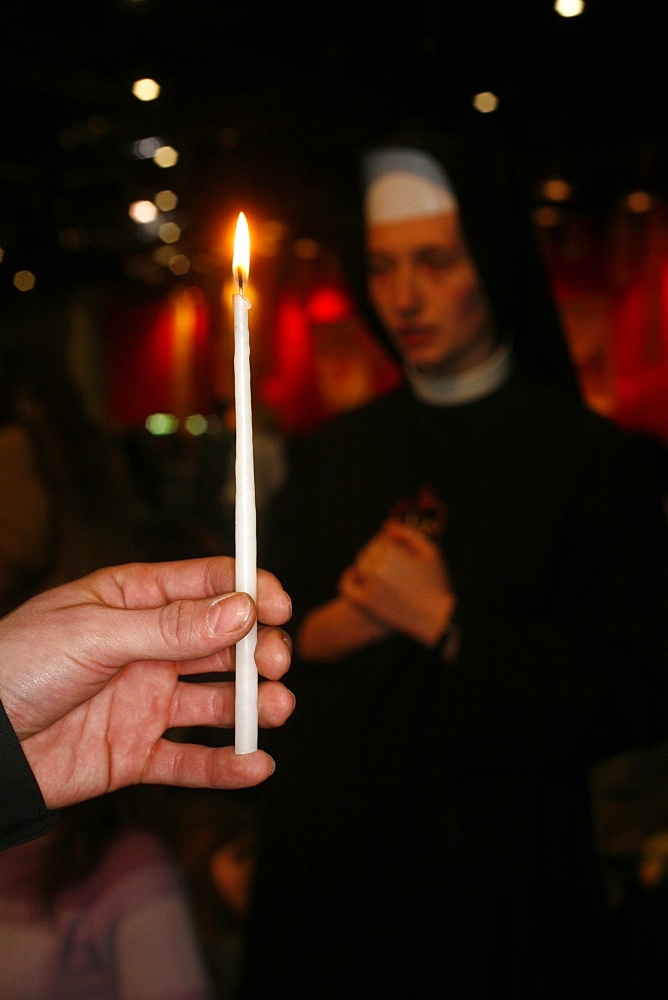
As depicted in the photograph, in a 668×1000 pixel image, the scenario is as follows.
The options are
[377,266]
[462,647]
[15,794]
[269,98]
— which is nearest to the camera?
[15,794]

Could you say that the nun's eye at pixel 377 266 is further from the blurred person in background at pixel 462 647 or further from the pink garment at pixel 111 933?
the pink garment at pixel 111 933

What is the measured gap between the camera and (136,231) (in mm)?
1322

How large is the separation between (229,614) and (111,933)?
62cm

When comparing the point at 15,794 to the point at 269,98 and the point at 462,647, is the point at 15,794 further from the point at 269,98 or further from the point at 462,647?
the point at 269,98

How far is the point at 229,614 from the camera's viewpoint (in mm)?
444

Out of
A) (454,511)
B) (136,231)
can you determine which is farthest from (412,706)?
(136,231)

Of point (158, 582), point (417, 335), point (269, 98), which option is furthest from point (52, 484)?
point (269, 98)

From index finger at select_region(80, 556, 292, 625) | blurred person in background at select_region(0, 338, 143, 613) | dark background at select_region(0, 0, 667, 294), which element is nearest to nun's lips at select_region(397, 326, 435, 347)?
dark background at select_region(0, 0, 667, 294)

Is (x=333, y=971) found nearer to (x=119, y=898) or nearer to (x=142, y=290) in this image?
(x=119, y=898)

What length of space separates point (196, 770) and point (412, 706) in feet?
1.97

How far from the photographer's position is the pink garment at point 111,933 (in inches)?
33.1

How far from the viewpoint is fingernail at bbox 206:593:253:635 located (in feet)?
1.42

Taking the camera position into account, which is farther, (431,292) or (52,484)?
(431,292)

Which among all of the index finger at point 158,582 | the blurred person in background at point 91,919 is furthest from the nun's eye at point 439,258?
the blurred person in background at point 91,919
